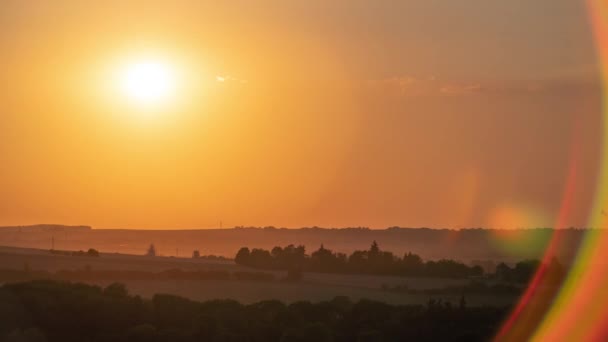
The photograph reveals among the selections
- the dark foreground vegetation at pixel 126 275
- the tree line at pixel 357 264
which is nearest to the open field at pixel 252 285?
the dark foreground vegetation at pixel 126 275

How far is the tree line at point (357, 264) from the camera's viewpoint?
81125mm

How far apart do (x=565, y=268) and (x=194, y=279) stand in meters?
21.9

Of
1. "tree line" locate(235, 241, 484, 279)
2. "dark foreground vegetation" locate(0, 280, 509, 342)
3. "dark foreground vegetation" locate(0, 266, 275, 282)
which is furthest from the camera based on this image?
"tree line" locate(235, 241, 484, 279)

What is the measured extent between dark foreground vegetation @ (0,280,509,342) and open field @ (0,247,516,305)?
994 cm

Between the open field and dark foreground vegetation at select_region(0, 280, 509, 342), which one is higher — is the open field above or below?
above

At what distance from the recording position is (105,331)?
3991 cm

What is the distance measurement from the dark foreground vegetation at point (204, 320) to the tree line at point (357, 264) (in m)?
30.5

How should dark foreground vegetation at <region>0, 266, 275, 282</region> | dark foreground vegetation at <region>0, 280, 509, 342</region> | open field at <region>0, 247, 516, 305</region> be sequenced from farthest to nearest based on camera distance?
1. dark foreground vegetation at <region>0, 266, 275, 282</region>
2. open field at <region>0, 247, 516, 305</region>
3. dark foreground vegetation at <region>0, 280, 509, 342</region>

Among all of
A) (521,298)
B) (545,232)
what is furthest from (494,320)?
(545,232)

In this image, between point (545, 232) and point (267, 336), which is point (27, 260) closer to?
point (267, 336)

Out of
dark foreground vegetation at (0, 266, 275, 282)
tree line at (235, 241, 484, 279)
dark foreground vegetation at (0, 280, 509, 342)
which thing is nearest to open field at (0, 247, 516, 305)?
dark foreground vegetation at (0, 266, 275, 282)

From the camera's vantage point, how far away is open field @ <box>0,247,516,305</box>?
59000 mm

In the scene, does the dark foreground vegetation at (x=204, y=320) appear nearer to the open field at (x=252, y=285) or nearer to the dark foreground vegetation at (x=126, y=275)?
the open field at (x=252, y=285)

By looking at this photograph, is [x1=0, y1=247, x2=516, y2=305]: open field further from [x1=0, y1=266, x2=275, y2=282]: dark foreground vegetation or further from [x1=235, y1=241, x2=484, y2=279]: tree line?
[x1=235, y1=241, x2=484, y2=279]: tree line
